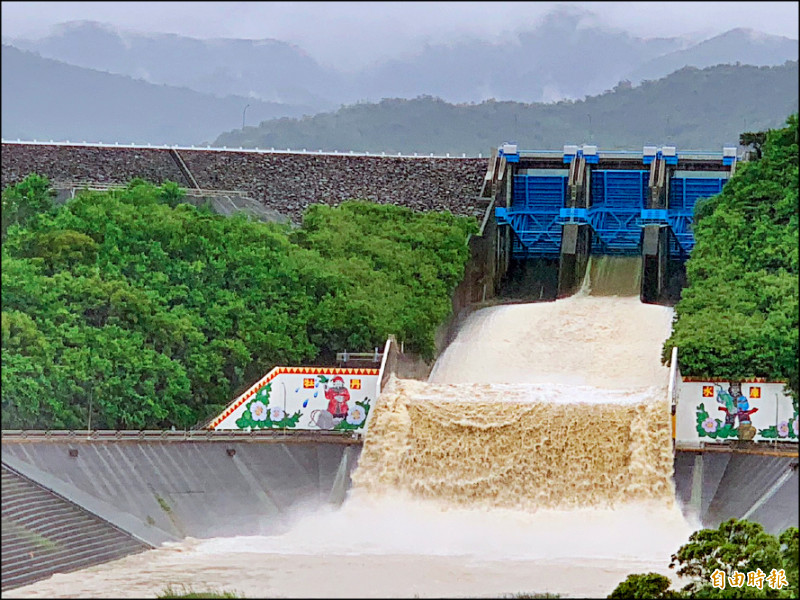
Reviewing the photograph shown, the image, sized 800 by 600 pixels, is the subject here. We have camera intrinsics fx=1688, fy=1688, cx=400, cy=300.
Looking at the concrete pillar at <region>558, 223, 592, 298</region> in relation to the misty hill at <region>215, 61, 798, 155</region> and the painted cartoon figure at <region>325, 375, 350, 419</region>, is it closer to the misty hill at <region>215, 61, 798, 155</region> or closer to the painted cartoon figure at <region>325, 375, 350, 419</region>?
the painted cartoon figure at <region>325, 375, 350, 419</region>

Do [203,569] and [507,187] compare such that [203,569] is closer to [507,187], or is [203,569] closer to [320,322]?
[320,322]

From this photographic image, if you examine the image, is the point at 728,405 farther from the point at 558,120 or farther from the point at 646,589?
the point at 558,120

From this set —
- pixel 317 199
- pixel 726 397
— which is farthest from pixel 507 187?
pixel 726 397

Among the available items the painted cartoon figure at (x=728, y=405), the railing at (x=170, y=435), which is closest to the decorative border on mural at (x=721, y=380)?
the painted cartoon figure at (x=728, y=405)

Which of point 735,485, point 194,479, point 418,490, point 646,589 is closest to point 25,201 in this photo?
point 194,479

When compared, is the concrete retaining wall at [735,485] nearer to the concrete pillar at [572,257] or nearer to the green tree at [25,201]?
the concrete pillar at [572,257]
